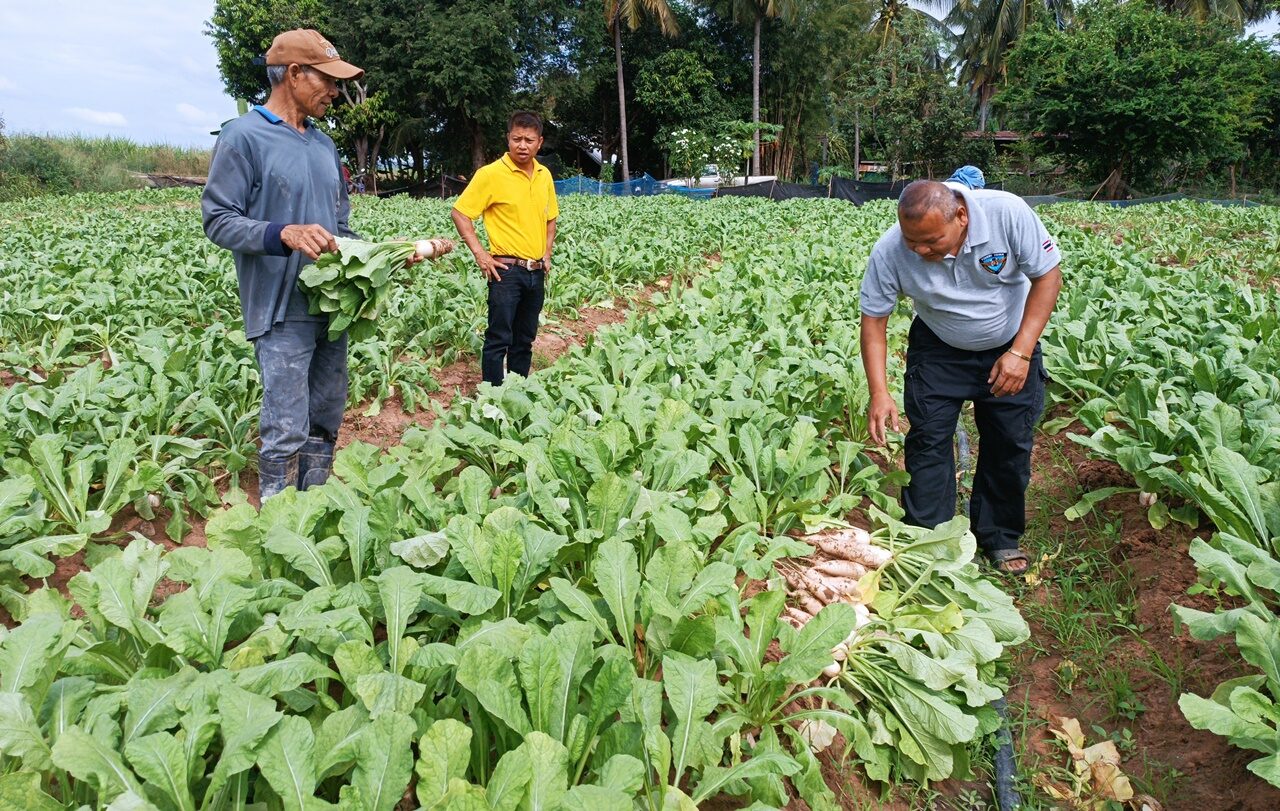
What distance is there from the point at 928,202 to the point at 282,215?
2696 millimetres

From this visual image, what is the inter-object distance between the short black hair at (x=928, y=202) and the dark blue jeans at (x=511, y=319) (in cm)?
303

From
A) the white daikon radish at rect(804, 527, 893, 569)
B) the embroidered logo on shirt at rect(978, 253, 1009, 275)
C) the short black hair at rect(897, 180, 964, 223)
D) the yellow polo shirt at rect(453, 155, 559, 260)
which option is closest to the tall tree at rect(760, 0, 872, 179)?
the yellow polo shirt at rect(453, 155, 559, 260)

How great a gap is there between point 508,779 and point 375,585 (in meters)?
1.00

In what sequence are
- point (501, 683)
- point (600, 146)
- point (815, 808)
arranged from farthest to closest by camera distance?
1. point (600, 146)
2. point (815, 808)
3. point (501, 683)

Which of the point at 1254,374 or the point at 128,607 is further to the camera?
the point at 1254,374

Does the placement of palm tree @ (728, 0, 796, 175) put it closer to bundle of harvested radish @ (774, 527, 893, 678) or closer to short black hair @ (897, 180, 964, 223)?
short black hair @ (897, 180, 964, 223)

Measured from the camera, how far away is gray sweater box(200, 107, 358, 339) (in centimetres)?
330

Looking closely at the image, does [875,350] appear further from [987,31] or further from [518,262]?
[987,31]

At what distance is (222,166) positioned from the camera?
3.32 meters

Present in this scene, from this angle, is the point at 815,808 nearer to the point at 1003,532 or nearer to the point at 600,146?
the point at 1003,532

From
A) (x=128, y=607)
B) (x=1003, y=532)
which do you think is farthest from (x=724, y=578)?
(x=1003, y=532)

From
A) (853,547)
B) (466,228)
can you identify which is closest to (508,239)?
(466,228)

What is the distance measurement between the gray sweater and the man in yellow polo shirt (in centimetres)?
188

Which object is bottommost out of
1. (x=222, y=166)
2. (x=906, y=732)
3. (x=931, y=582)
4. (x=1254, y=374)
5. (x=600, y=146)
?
(x=906, y=732)
